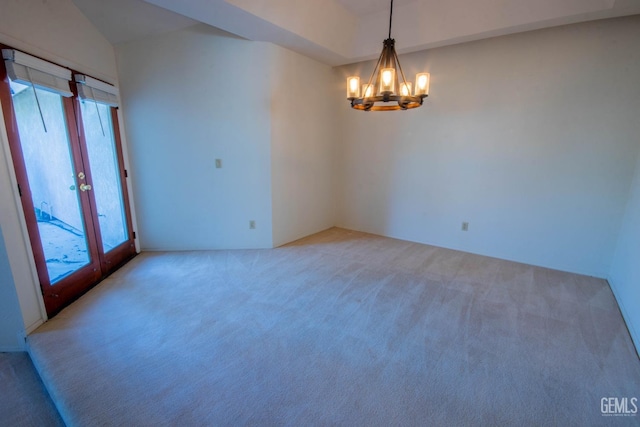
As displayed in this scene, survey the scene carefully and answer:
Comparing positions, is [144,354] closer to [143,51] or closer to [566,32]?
[143,51]

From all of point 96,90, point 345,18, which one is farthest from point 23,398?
point 345,18

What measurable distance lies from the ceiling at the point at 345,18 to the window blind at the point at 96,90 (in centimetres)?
60

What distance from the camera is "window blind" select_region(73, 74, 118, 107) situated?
2814 mm

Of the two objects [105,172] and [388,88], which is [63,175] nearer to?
[105,172]

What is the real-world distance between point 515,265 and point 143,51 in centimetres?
536

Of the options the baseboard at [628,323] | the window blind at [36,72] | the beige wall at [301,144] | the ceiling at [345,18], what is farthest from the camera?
the beige wall at [301,144]

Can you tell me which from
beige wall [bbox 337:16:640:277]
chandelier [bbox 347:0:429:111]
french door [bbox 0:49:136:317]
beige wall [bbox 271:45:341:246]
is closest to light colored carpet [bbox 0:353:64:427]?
french door [bbox 0:49:136:317]

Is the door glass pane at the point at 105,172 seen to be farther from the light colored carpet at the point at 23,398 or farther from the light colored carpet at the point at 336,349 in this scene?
the light colored carpet at the point at 23,398

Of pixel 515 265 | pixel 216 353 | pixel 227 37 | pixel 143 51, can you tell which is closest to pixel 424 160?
pixel 515 265

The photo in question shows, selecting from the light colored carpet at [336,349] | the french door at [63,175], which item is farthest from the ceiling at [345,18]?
the light colored carpet at [336,349]

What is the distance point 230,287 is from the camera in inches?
119

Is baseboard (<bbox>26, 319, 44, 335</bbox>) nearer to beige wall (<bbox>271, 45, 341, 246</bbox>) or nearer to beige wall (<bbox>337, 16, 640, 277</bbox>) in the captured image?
beige wall (<bbox>271, 45, 341, 246</bbox>)

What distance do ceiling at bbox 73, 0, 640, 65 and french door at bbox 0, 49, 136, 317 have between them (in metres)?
0.93

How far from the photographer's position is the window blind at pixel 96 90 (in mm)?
2814
